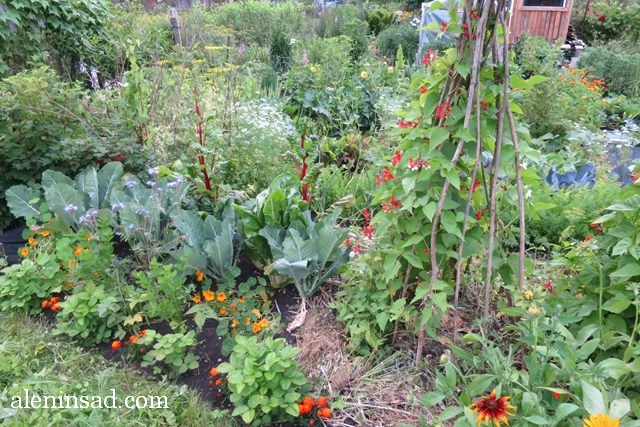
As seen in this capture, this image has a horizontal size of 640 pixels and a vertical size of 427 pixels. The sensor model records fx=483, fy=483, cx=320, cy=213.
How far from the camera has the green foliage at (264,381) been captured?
1.80 meters

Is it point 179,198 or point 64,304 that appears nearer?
point 64,304

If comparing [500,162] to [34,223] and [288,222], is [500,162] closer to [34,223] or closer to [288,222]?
[288,222]

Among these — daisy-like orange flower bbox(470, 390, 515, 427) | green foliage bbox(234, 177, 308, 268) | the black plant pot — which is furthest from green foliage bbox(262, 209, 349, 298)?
the black plant pot

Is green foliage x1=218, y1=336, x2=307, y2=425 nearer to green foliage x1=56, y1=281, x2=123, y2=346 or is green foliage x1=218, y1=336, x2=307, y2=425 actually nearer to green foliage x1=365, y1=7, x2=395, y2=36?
green foliage x1=56, y1=281, x2=123, y2=346

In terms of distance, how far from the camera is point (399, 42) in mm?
9312

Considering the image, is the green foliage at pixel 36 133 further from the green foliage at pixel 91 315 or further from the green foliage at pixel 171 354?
the green foliage at pixel 171 354

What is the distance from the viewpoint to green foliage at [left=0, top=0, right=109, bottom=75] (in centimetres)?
389

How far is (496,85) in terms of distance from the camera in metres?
1.74

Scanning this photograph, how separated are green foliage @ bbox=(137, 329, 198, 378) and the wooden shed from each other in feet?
34.9

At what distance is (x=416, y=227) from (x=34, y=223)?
2.19 metres

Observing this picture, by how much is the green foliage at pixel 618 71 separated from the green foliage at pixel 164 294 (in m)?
7.16

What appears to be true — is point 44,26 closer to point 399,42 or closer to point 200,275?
point 200,275

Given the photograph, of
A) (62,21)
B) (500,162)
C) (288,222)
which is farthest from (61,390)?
(62,21)

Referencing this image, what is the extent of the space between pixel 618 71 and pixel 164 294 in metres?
7.71
